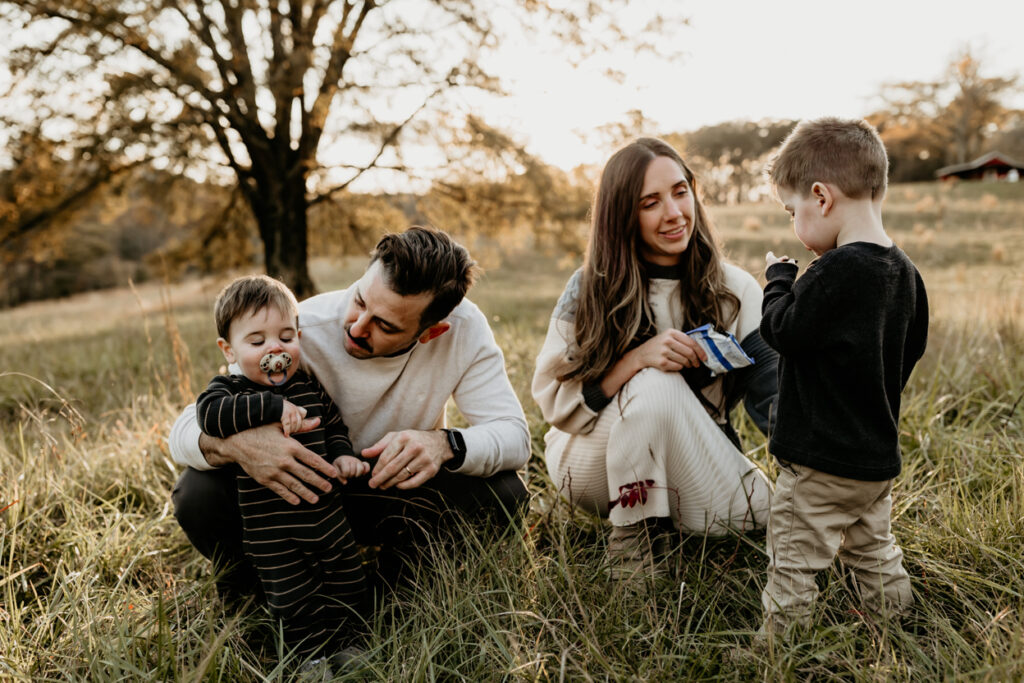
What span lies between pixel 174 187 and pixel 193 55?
2.35 meters

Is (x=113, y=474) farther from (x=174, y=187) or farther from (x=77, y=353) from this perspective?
(x=174, y=187)

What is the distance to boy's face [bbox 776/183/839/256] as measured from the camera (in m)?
1.87

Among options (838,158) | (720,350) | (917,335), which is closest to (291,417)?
(720,350)

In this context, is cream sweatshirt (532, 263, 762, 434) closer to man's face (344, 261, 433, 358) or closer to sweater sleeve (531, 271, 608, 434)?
sweater sleeve (531, 271, 608, 434)

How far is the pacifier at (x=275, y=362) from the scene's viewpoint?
2.11 meters

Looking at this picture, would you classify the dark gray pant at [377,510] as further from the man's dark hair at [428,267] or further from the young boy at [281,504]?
the man's dark hair at [428,267]

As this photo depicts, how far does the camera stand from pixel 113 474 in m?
3.05

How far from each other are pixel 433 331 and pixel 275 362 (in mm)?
553

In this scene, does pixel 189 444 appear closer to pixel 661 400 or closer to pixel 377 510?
pixel 377 510

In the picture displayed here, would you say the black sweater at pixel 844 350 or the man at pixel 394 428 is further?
the man at pixel 394 428

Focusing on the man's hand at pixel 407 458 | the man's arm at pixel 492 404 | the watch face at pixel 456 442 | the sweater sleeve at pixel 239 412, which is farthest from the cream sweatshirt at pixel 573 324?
the sweater sleeve at pixel 239 412

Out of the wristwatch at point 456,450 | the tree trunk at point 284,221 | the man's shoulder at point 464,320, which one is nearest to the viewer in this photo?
the wristwatch at point 456,450

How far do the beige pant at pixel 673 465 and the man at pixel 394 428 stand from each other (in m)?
0.34

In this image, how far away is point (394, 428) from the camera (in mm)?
2514
